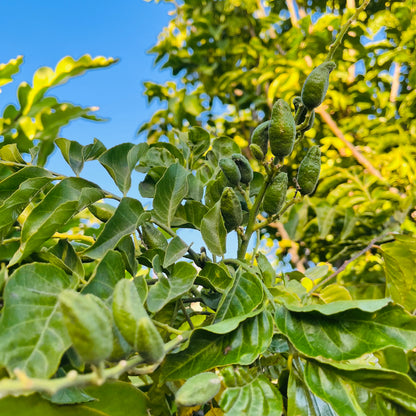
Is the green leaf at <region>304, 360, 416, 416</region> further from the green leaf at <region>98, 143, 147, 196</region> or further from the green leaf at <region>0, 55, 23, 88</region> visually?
the green leaf at <region>0, 55, 23, 88</region>

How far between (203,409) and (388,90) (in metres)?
1.43

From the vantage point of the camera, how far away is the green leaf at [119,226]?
31 cm

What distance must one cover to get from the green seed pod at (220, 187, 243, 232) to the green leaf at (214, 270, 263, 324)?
7cm

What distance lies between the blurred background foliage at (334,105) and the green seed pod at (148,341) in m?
0.88

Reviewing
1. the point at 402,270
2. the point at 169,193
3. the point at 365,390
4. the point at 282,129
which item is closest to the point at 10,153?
the point at 169,193

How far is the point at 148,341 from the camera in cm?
20

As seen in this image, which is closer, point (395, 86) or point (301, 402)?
point (301, 402)

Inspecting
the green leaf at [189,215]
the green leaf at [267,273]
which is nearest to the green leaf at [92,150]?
the green leaf at [189,215]

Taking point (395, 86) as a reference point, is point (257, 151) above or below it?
below

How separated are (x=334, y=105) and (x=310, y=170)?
1138mm

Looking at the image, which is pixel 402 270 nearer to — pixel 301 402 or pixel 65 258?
pixel 301 402

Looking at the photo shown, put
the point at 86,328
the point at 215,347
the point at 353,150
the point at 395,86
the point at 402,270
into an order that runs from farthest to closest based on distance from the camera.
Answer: the point at 395,86
the point at 353,150
the point at 402,270
the point at 215,347
the point at 86,328

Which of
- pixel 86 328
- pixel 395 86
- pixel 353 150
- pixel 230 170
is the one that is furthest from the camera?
pixel 395 86

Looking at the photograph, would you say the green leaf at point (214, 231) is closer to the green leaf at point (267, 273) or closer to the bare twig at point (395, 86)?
the green leaf at point (267, 273)
